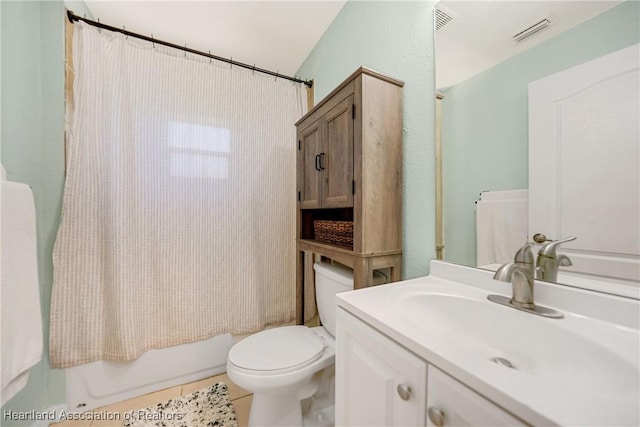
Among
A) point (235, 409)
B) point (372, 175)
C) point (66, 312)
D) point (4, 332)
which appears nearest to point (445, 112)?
point (372, 175)

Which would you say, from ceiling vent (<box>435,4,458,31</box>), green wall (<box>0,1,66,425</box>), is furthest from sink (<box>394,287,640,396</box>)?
green wall (<box>0,1,66,425</box>)

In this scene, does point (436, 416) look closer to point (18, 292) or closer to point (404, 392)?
point (404, 392)

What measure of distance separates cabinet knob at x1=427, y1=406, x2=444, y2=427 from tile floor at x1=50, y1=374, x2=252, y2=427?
120 cm

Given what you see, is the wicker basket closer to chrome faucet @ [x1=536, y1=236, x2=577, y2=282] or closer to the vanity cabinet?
the vanity cabinet

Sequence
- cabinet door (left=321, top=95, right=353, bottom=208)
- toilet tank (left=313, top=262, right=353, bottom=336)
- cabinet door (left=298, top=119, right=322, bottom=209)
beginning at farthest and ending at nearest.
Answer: cabinet door (left=298, top=119, right=322, bottom=209)
toilet tank (left=313, top=262, right=353, bottom=336)
cabinet door (left=321, top=95, right=353, bottom=208)

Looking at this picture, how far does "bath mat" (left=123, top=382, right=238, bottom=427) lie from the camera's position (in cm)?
120

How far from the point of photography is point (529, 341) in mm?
568

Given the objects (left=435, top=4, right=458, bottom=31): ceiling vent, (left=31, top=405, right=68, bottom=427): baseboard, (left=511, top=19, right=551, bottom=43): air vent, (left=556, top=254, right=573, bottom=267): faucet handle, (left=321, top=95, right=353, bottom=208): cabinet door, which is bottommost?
(left=31, top=405, right=68, bottom=427): baseboard

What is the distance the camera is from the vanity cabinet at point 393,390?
0.39 m

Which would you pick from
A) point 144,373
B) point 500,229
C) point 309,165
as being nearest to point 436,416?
point 500,229

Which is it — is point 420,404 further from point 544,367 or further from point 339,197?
point 339,197

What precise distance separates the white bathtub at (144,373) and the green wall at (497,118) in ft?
5.23

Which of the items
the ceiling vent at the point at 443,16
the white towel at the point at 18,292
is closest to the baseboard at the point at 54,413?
the white towel at the point at 18,292

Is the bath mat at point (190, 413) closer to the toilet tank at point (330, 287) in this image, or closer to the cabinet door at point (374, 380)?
the toilet tank at point (330, 287)
